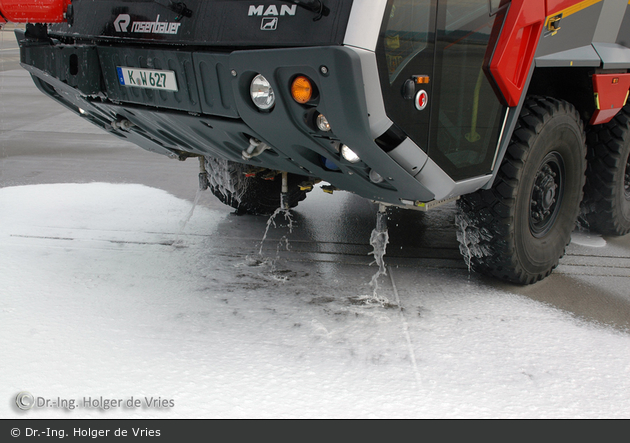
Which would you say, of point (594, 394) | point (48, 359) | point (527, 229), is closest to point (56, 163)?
point (48, 359)

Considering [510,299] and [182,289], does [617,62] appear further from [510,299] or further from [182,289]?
[182,289]

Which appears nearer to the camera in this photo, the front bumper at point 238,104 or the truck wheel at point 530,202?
the front bumper at point 238,104

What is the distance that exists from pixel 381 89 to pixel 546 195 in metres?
1.59

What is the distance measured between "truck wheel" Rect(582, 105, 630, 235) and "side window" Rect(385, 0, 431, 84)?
215 centimetres

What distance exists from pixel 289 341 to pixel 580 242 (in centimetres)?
258

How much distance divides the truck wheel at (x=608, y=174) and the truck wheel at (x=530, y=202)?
51cm

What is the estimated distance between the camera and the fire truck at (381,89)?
95.3 inches

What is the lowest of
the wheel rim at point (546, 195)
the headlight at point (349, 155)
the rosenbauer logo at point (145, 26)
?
the wheel rim at point (546, 195)

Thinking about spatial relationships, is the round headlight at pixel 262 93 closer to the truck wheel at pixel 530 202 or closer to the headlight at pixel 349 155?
the headlight at pixel 349 155

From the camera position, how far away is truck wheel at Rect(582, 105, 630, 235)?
4.12m

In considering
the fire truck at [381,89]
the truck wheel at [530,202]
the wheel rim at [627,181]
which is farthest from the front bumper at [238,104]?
the wheel rim at [627,181]

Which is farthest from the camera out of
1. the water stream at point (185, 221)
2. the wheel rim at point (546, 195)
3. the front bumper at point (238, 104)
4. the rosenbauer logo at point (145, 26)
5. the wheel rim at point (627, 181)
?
the wheel rim at point (627, 181)

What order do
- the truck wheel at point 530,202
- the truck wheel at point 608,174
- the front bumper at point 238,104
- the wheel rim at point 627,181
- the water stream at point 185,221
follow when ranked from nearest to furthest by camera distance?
the front bumper at point 238,104 → the truck wheel at point 530,202 → the truck wheel at point 608,174 → the water stream at point 185,221 → the wheel rim at point 627,181

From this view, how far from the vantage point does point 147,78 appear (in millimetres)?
2990
